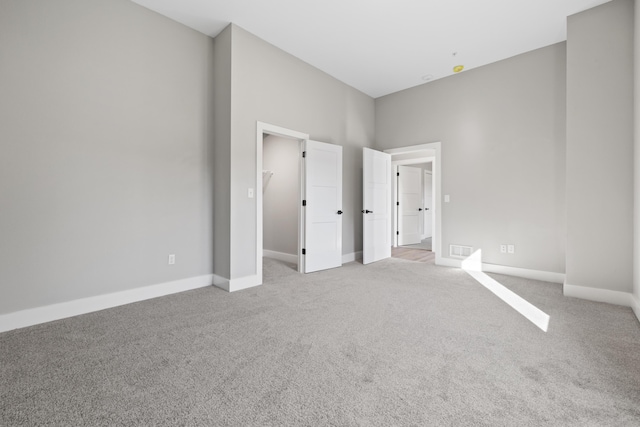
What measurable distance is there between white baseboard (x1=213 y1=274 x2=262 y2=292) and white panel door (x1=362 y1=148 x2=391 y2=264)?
2.07m

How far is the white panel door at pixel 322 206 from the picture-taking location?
13.8 feet

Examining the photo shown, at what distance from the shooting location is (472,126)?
14.5 ft

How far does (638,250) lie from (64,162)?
212 inches

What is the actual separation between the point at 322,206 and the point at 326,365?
2.87 metres

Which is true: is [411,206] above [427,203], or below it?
below

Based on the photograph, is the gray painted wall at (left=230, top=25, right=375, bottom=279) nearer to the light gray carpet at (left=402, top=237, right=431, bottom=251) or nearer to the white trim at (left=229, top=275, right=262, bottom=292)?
the white trim at (left=229, top=275, right=262, bottom=292)

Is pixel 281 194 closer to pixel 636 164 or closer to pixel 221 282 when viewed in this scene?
pixel 221 282

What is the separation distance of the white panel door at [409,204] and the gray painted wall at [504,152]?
2.45m

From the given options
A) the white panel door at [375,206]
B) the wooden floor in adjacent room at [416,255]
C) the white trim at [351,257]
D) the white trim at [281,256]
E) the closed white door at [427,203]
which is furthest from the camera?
the closed white door at [427,203]

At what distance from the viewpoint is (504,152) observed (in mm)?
4117

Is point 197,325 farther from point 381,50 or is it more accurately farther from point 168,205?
point 381,50

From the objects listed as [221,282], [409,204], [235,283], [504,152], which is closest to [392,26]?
[504,152]

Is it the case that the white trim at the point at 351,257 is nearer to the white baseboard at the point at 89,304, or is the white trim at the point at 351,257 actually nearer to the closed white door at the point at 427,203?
the white baseboard at the point at 89,304

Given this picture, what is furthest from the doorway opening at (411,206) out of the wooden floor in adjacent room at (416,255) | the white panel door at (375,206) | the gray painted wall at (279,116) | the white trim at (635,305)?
the white trim at (635,305)
